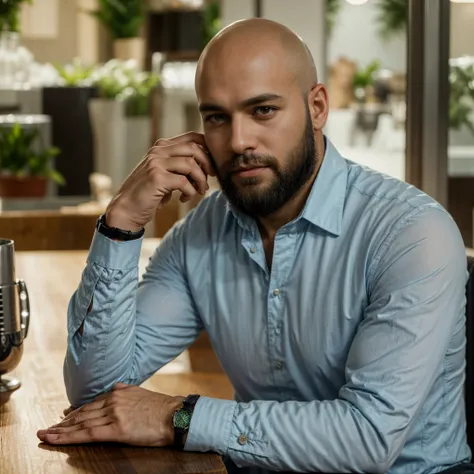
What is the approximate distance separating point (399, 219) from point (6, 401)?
2.26ft

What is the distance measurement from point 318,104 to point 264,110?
0.51 feet

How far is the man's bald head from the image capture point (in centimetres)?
152

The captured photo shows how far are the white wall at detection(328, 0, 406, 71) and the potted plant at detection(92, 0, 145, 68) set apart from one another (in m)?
6.08

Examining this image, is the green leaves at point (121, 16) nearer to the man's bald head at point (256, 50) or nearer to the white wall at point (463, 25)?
the white wall at point (463, 25)

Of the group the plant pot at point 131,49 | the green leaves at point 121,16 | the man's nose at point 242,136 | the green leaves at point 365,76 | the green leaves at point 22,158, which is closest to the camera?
the man's nose at point 242,136

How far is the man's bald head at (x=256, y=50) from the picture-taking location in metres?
1.52

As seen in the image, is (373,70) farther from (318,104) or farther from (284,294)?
(284,294)

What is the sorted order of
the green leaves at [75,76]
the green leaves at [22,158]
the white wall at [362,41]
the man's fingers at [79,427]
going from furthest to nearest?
1. the green leaves at [75,76]
2. the green leaves at [22,158]
3. the white wall at [362,41]
4. the man's fingers at [79,427]

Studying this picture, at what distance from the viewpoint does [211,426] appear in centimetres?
132

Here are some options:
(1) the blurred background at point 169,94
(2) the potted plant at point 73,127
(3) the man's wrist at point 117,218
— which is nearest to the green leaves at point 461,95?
(1) the blurred background at point 169,94

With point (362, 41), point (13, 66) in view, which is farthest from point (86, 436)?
point (13, 66)

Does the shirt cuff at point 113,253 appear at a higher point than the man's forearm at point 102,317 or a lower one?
higher

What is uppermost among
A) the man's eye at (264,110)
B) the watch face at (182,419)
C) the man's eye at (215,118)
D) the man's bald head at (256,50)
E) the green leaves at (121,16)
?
the green leaves at (121,16)

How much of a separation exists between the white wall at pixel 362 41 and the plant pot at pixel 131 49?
622 cm
